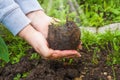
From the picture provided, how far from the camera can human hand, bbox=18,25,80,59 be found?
6.36 ft

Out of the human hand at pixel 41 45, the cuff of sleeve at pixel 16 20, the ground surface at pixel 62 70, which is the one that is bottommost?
the ground surface at pixel 62 70

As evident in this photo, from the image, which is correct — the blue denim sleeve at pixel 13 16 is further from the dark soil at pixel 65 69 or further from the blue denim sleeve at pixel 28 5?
the dark soil at pixel 65 69

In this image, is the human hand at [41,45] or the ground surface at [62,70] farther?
the ground surface at [62,70]

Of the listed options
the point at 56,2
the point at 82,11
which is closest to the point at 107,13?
the point at 82,11

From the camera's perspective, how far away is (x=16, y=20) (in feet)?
6.48

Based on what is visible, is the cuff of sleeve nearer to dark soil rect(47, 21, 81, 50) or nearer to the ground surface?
dark soil rect(47, 21, 81, 50)

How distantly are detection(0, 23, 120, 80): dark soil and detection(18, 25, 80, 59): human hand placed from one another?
0.32 feet

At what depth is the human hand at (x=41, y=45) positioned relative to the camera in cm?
194

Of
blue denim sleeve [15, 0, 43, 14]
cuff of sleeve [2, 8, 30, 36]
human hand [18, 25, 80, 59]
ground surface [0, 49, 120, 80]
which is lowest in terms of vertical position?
ground surface [0, 49, 120, 80]

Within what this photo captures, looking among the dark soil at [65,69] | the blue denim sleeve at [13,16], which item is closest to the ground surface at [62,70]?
the dark soil at [65,69]

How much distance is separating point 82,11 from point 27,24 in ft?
4.04

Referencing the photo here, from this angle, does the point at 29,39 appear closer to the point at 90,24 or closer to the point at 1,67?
the point at 1,67

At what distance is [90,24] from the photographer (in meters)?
2.93

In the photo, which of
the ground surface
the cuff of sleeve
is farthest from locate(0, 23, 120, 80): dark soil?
the cuff of sleeve
